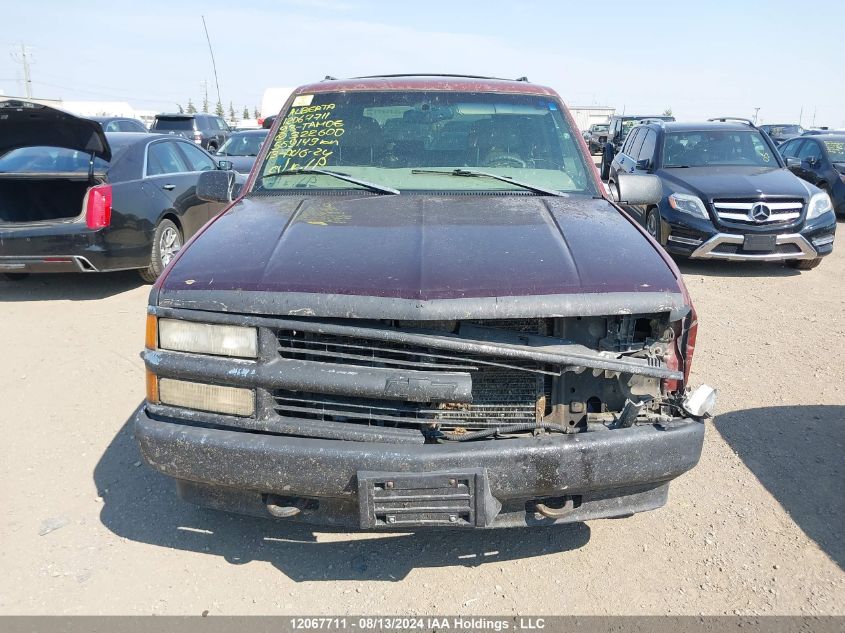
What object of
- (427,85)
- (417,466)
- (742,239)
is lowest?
(742,239)

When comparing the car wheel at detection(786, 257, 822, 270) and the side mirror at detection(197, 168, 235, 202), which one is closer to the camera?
the side mirror at detection(197, 168, 235, 202)

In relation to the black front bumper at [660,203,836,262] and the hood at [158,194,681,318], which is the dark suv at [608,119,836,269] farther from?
the hood at [158,194,681,318]

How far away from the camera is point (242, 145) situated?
1355cm

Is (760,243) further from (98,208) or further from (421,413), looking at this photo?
(98,208)

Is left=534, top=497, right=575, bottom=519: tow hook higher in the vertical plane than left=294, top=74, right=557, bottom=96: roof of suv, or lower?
lower

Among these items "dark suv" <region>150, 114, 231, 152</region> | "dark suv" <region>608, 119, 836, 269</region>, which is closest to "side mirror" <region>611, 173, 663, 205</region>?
"dark suv" <region>608, 119, 836, 269</region>

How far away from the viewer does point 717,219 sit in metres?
8.06

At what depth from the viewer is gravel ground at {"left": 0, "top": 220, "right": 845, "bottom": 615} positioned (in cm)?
271

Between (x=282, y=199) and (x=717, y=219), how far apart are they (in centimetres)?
625

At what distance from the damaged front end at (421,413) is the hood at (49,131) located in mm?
4636

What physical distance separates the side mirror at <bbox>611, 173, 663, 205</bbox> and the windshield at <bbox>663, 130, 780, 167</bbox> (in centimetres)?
597

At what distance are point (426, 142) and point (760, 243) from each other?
226 inches

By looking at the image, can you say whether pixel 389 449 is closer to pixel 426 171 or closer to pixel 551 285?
pixel 551 285

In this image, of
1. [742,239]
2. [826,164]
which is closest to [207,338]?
[742,239]
